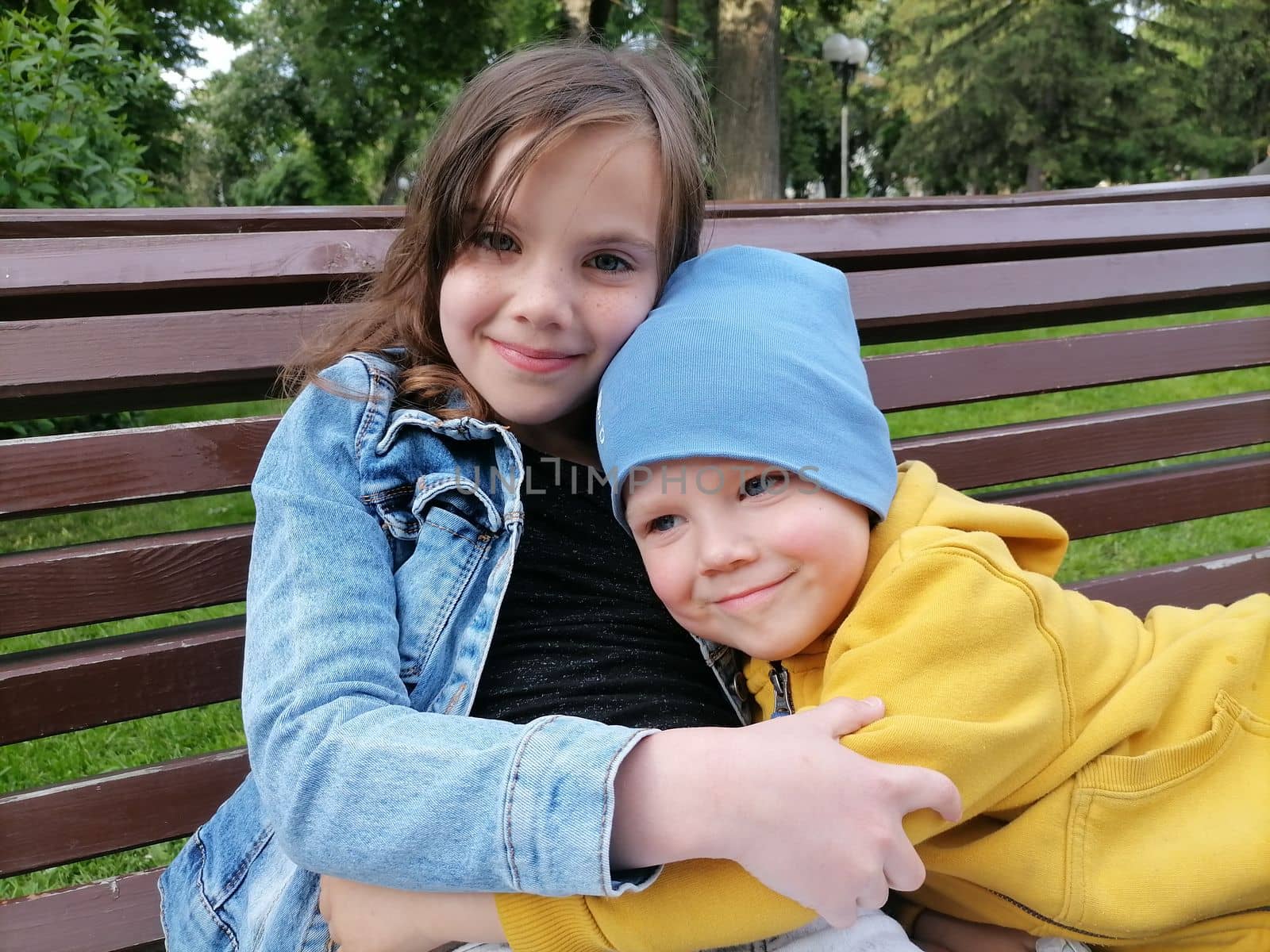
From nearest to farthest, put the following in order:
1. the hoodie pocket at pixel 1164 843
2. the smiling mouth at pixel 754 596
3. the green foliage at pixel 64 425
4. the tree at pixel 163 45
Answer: the hoodie pocket at pixel 1164 843 < the smiling mouth at pixel 754 596 < the green foliage at pixel 64 425 < the tree at pixel 163 45

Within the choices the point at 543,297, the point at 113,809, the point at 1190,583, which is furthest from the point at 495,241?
the point at 1190,583

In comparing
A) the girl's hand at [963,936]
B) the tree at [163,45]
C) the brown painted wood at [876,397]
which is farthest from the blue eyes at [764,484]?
the tree at [163,45]

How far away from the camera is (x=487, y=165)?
59.5 inches

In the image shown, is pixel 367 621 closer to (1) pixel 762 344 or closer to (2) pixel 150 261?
(1) pixel 762 344

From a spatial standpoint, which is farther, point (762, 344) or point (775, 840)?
point (762, 344)

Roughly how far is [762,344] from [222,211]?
1182 mm

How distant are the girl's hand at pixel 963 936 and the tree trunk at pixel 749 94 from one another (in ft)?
32.8

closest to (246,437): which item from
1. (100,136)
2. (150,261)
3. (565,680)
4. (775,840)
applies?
(150,261)

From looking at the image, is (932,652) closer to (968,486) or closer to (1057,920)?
(1057,920)

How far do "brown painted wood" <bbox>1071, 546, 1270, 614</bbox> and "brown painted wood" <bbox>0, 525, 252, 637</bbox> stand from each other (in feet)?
6.28

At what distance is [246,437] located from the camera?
5.97ft

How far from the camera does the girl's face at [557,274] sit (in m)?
1.47

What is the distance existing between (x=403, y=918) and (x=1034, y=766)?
2.65ft

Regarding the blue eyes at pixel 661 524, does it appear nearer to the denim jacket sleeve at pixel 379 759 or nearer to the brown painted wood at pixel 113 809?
the denim jacket sleeve at pixel 379 759
